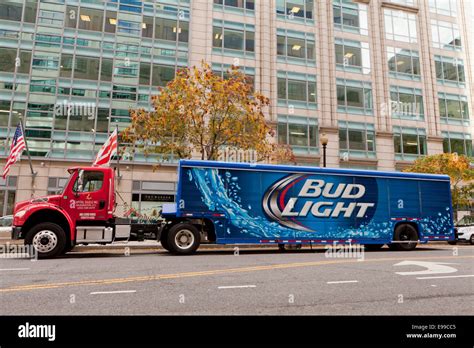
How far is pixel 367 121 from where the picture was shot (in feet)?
111

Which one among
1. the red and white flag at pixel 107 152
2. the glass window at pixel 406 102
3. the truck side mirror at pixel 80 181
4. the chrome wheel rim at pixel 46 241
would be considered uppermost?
the glass window at pixel 406 102

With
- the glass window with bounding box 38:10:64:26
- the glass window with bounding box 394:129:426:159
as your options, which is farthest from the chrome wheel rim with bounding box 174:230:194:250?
the glass window with bounding box 394:129:426:159

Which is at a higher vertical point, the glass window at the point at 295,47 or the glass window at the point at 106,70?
the glass window at the point at 295,47

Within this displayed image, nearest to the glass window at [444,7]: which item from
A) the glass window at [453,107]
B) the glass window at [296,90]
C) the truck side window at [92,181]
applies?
the glass window at [453,107]

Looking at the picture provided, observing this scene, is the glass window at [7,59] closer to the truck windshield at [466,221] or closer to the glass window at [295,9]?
the glass window at [295,9]

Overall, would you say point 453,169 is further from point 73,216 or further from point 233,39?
point 73,216

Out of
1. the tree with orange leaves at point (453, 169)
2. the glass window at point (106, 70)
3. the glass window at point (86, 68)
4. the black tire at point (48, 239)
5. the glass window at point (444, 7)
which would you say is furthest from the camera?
the glass window at point (444, 7)

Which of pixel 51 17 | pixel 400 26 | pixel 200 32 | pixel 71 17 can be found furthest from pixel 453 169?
pixel 51 17

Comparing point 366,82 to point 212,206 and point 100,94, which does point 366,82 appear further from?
point 212,206

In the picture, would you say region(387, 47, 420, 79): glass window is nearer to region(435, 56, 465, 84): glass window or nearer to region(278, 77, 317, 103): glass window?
region(435, 56, 465, 84): glass window

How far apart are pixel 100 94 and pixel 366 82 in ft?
84.3

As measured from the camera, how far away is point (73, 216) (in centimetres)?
1170

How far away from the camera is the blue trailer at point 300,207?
13.1 metres
